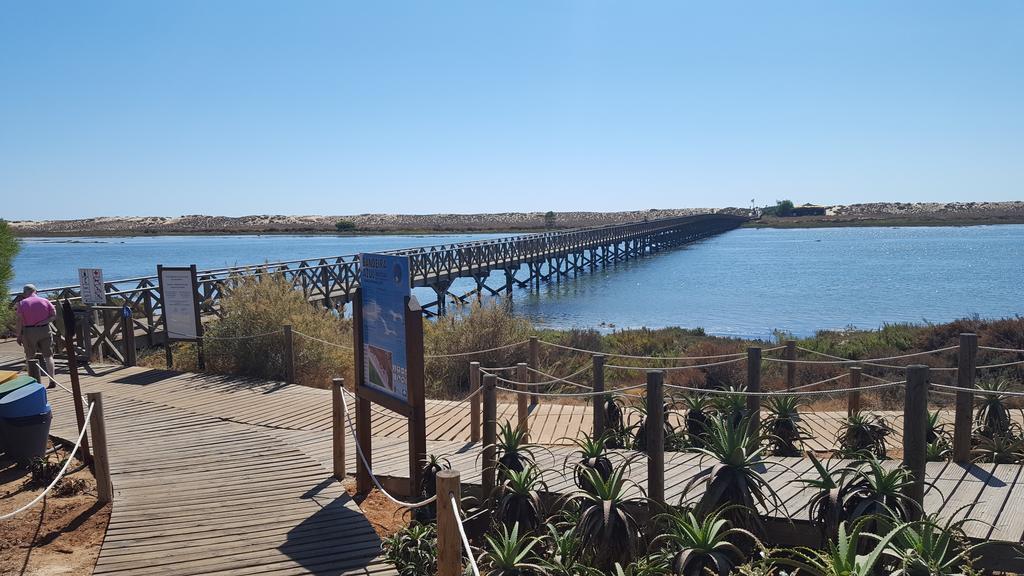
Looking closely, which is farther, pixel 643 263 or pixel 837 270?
pixel 643 263

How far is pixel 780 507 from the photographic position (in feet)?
17.2

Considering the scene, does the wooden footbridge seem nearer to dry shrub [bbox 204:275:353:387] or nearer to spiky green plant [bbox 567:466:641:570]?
dry shrub [bbox 204:275:353:387]

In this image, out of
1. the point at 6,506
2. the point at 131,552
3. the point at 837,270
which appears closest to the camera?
the point at 131,552

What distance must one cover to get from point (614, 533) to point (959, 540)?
2.00m

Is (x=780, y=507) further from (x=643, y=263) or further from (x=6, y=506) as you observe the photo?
(x=643, y=263)

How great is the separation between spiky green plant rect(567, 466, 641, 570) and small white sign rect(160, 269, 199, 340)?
9501 mm

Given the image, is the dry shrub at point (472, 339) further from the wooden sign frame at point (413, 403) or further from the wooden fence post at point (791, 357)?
the wooden sign frame at point (413, 403)

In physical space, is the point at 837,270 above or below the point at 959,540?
below

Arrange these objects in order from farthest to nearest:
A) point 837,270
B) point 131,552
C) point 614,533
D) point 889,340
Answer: point 837,270 < point 889,340 < point 131,552 < point 614,533

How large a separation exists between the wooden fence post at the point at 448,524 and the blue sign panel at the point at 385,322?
6.78 ft

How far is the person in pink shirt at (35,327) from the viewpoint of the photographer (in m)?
11.0

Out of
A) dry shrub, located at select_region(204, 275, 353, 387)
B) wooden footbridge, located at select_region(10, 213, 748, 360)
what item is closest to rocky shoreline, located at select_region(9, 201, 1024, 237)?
wooden footbridge, located at select_region(10, 213, 748, 360)

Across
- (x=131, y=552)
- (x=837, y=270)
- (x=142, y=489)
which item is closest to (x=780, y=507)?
(x=131, y=552)

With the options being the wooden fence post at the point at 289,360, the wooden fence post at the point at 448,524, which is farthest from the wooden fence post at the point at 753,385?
the wooden fence post at the point at 289,360
